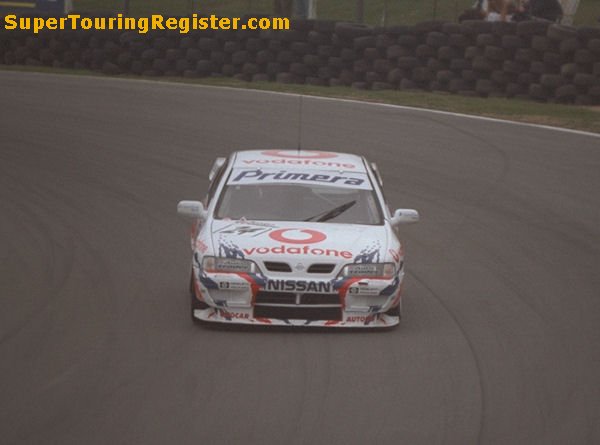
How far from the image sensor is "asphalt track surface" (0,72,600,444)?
661 centimetres

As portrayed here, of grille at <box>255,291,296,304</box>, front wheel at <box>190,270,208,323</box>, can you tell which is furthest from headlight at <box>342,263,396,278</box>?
front wheel at <box>190,270,208,323</box>

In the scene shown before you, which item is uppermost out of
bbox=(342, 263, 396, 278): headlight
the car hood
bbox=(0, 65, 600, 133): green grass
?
the car hood

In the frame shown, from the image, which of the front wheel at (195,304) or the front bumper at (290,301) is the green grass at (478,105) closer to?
the front bumper at (290,301)

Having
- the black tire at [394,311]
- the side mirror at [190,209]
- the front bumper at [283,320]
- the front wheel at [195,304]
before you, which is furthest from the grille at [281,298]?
the side mirror at [190,209]

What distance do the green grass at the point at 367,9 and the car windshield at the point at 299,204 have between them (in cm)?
1826

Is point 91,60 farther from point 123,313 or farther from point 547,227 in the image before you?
point 123,313

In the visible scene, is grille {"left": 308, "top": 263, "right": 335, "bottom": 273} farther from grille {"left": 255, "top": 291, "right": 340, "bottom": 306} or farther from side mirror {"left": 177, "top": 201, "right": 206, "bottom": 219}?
side mirror {"left": 177, "top": 201, "right": 206, "bottom": 219}

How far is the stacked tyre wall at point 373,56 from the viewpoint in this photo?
20.6 meters

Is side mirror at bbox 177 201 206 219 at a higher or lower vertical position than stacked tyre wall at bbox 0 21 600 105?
higher

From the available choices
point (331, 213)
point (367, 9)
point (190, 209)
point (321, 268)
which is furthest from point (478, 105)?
point (321, 268)

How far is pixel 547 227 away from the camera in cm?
1277

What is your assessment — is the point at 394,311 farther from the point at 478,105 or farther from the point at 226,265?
the point at 478,105

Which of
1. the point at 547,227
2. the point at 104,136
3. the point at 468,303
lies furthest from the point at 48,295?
the point at 104,136

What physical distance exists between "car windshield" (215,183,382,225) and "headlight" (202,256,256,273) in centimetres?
72
